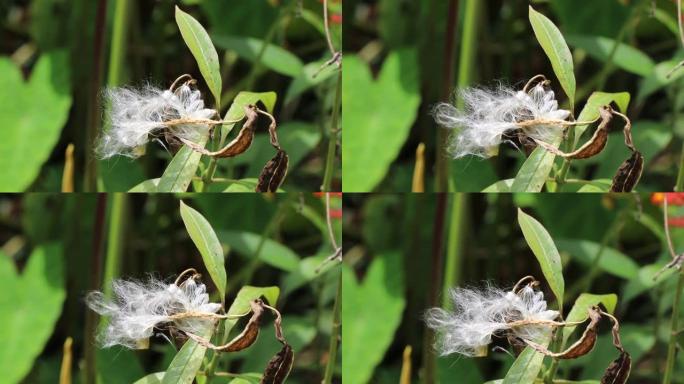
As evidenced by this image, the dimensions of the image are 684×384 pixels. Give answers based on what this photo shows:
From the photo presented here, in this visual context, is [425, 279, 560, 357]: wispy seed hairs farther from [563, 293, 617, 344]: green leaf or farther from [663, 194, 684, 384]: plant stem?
[663, 194, 684, 384]: plant stem

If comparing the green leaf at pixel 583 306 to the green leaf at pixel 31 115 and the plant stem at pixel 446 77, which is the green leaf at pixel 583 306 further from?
the green leaf at pixel 31 115

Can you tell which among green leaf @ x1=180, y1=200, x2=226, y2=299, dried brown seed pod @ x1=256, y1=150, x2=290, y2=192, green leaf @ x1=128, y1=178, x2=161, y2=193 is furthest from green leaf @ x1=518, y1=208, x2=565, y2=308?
green leaf @ x1=128, y1=178, x2=161, y2=193

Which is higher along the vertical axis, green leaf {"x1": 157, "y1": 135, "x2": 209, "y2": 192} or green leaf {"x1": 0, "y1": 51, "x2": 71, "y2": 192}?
green leaf {"x1": 0, "y1": 51, "x2": 71, "y2": 192}

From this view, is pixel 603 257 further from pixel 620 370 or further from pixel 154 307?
pixel 154 307

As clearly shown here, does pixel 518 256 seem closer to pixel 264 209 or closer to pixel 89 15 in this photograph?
pixel 264 209

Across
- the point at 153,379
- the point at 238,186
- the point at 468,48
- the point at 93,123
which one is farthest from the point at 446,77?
the point at 153,379

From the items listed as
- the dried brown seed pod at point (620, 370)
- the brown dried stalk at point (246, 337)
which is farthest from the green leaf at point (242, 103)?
the dried brown seed pod at point (620, 370)
